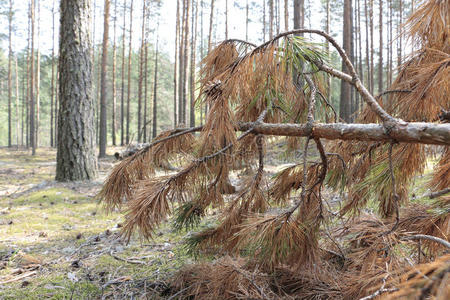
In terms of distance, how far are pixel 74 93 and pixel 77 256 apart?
3661 millimetres

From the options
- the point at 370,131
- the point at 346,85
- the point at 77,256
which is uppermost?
the point at 346,85

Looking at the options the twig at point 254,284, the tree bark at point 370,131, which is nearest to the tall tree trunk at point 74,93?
the tree bark at point 370,131

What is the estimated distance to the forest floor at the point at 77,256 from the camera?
1.91 meters

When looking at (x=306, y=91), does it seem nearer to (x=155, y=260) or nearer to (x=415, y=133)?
(x=415, y=133)

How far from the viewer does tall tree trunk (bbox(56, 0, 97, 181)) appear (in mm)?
5266

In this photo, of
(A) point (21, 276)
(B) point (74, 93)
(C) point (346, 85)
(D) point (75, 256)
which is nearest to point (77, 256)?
(D) point (75, 256)

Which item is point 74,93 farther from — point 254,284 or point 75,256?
point 254,284

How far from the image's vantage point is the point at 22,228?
3.30 meters

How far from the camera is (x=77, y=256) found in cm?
256

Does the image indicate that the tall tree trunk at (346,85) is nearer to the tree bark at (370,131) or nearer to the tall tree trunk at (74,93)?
the tall tree trunk at (74,93)

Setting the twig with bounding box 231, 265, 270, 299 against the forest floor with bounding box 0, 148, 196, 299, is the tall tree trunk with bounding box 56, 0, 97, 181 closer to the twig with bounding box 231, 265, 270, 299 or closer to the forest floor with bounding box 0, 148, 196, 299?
the forest floor with bounding box 0, 148, 196, 299

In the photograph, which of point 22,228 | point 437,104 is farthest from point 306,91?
point 22,228

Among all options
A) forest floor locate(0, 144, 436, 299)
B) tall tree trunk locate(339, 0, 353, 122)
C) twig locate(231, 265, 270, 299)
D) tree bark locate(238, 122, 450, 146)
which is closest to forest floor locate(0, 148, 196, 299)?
forest floor locate(0, 144, 436, 299)

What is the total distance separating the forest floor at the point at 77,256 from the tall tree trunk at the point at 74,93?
125 cm
